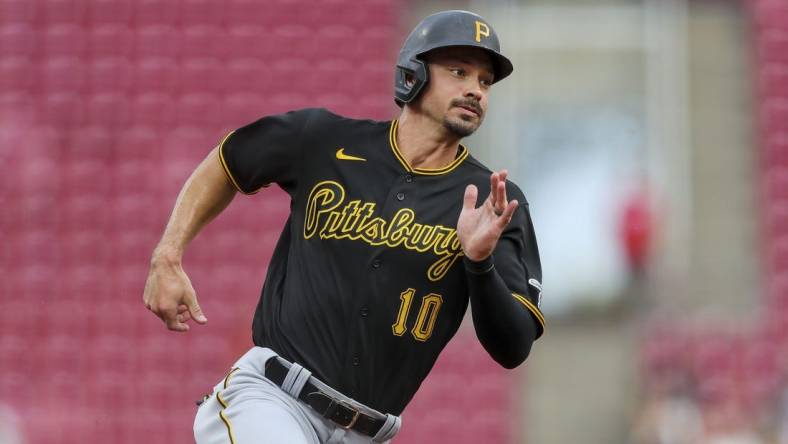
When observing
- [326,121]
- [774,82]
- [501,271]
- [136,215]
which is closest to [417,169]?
[326,121]

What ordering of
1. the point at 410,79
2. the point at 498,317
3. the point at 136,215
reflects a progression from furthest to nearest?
the point at 136,215, the point at 410,79, the point at 498,317

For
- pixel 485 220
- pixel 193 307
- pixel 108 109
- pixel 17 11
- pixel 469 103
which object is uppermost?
pixel 17 11

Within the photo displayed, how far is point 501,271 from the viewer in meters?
4.50

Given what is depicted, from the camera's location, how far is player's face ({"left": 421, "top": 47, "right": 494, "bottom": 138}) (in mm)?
4676

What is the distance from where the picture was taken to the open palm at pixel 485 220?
4.10 metres

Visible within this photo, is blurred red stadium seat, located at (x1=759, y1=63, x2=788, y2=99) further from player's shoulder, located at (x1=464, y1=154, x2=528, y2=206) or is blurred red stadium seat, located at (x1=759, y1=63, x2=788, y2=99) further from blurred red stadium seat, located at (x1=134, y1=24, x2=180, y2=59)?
player's shoulder, located at (x1=464, y1=154, x2=528, y2=206)

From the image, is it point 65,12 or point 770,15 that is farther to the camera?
point 65,12

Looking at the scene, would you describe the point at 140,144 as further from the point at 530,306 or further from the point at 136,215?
the point at 530,306

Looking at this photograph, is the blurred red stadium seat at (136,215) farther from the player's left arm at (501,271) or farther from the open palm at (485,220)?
the open palm at (485,220)

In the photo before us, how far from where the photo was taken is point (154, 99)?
1254 centimetres

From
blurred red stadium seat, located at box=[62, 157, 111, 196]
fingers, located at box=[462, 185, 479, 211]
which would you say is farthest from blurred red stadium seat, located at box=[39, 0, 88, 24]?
fingers, located at box=[462, 185, 479, 211]

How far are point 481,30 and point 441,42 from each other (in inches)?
5.6

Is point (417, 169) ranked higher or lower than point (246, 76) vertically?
lower

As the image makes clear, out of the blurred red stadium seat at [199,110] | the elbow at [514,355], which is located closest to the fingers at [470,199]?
the elbow at [514,355]
